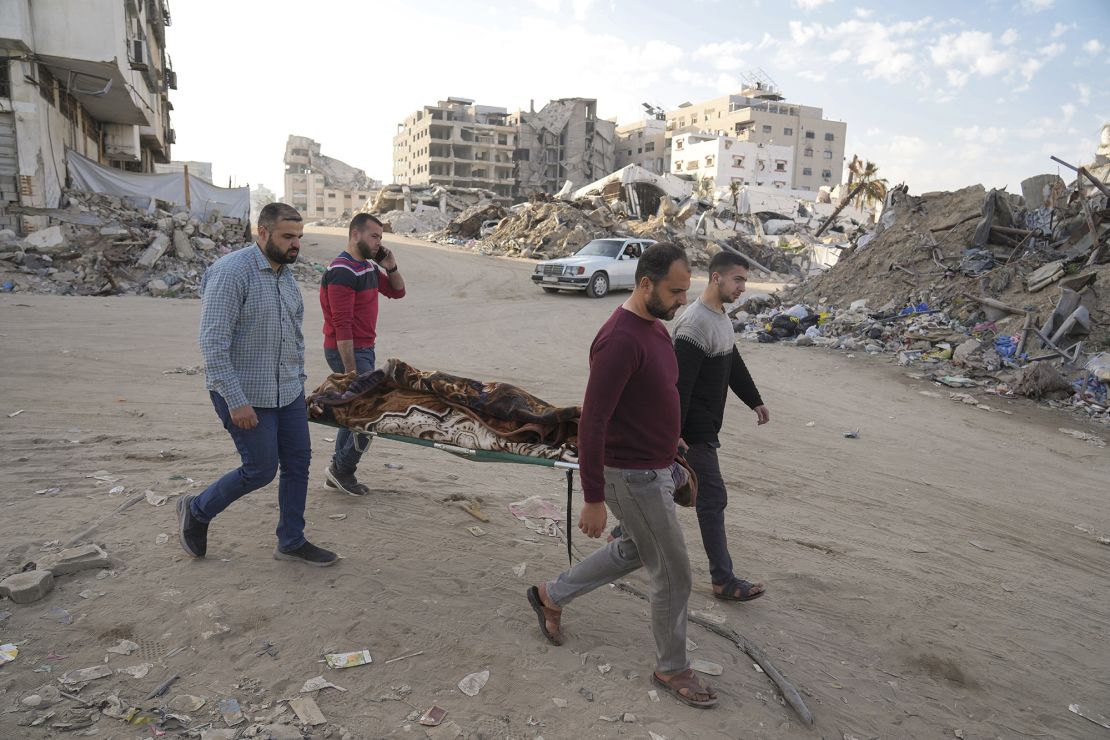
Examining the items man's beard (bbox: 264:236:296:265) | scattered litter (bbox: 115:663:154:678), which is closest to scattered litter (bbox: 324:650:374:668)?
scattered litter (bbox: 115:663:154:678)

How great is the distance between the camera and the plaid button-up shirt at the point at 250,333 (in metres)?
3.28

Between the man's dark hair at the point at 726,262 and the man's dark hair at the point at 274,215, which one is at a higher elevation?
the man's dark hair at the point at 274,215

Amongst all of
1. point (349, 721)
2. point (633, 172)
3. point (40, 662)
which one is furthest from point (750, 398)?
point (633, 172)

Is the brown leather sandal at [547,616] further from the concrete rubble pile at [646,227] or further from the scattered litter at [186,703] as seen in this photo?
the concrete rubble pile at [646,227]

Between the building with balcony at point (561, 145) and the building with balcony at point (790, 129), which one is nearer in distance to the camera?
the building with balcony at point (561, 145)

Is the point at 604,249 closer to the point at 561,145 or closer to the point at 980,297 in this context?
the point at 980,297

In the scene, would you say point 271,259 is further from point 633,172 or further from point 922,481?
point 633,172

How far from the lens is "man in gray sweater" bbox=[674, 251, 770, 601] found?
3.50 metres

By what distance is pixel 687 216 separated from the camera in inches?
1558

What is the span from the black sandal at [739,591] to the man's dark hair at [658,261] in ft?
6.68

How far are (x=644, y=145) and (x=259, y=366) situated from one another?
3199 inches

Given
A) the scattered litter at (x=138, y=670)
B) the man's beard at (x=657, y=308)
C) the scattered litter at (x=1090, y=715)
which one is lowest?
the scattered litter at (x=1090, y=715)

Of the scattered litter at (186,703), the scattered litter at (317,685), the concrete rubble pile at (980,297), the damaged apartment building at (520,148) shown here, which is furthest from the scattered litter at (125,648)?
the damaged apartment building at (520,148)

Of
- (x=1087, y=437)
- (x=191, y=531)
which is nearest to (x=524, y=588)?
(x=191, y=531)
